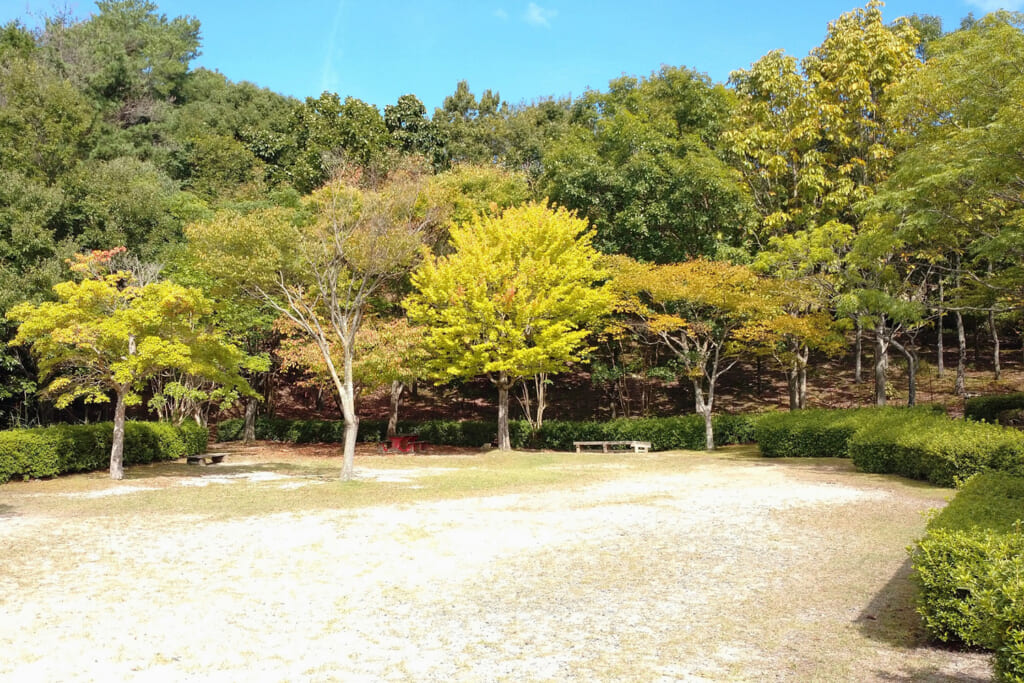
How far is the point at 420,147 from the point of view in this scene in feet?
127

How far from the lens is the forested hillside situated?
662 inches

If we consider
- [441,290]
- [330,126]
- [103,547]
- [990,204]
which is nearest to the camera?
[103,547]

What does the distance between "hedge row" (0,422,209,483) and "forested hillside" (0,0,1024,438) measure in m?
1.42

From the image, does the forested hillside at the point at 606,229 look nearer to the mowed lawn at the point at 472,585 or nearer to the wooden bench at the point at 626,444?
the wooden bench at the point at 626,444

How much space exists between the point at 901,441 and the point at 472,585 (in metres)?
11.0

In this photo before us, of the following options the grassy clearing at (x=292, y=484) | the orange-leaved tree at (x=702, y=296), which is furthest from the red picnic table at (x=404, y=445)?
the orange-leaved tree at (x=702, y=296)

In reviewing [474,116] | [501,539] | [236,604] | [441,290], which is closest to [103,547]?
[236,604]

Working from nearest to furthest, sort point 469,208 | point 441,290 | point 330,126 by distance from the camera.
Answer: point 441,290 → point 469,208 → point 330,126

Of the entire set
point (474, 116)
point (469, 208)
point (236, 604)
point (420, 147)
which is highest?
point (474, 116)

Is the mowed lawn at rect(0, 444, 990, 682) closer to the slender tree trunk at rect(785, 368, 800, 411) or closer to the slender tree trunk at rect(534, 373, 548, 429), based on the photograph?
the slender tree trunk at rect(534, 373, 548, 429)

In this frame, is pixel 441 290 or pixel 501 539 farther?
pixel 441 290

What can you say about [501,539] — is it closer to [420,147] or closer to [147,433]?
[147,433]

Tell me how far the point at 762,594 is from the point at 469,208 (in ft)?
78.3

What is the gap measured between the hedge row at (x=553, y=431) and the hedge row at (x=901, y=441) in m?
3.66
